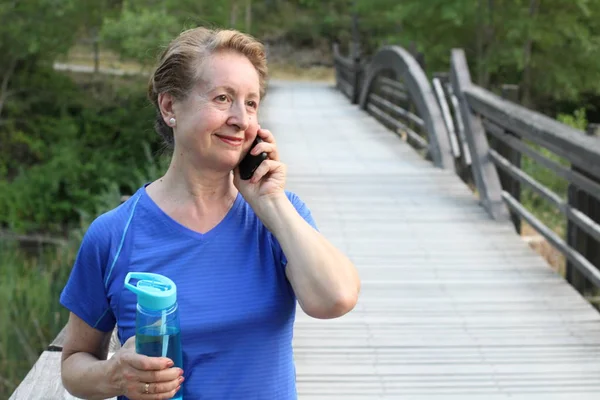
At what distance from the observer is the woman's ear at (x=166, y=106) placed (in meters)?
1.90

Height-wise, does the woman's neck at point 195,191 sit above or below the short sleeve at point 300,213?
above

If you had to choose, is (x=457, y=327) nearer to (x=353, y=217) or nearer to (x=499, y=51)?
(x=353, y=217)

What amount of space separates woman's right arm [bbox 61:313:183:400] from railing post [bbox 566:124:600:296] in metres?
3.93

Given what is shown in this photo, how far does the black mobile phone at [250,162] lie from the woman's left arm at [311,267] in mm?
86

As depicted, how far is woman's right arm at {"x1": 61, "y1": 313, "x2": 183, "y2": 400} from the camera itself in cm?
163

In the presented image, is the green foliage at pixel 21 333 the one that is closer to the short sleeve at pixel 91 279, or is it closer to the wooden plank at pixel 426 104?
the short sleeve at pixel 91 279

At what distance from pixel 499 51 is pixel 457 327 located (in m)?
19.8

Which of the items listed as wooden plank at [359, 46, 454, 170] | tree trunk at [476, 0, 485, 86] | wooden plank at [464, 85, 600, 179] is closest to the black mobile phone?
wooden plank at [464, 85, 600, 179]

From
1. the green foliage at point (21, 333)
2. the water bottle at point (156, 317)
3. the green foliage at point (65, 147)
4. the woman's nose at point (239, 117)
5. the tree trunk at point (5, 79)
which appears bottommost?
the green foliage at point (65, 147)

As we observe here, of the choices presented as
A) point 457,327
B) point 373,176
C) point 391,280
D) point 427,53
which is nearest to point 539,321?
point 457,327

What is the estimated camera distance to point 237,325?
1.79 m

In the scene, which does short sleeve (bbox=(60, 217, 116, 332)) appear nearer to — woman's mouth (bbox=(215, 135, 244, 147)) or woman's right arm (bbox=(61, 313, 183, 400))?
woman's right arm (bbox=(61, 313, 183, 400))

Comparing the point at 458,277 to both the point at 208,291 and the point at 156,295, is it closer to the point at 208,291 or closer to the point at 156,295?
the point at 208,291

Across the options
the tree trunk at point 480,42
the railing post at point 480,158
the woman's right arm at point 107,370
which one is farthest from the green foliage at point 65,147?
the woman's right arm at point 107,370
